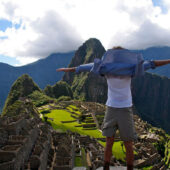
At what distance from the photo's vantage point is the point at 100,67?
4566 millimetres

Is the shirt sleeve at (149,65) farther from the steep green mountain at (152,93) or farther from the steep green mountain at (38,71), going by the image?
the steep green mountain at (38,71)

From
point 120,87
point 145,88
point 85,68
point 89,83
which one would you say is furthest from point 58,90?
point 120,87

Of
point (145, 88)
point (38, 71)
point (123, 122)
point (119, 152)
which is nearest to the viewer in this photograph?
point (123, 122)

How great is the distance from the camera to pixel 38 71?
187750 millimetres

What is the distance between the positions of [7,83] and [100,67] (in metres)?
178

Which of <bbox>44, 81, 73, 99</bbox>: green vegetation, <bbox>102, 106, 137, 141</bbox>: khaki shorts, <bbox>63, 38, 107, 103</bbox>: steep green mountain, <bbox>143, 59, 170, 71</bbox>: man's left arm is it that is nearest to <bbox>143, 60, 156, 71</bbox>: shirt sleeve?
<bbox>143, 59, 170, 71</bbox>: man's left arm

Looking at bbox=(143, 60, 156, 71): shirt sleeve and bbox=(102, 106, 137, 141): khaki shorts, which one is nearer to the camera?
bbox=(143, 60, 156, 71): shirt sleeve

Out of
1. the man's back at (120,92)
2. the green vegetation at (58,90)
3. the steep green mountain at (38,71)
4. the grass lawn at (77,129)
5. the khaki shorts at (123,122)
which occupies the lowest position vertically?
the grass lawn at (77,129)

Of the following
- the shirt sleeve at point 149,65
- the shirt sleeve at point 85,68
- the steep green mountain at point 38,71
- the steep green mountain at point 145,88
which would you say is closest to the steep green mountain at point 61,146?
the shirt sleeve at point 85,68

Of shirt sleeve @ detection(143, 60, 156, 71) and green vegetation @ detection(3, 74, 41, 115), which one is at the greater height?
green vegetation @ detection(3, 74, 41, 115)

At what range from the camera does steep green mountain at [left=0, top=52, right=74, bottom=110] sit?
572 feet

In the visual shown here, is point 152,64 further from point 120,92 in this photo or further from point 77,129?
point 77,129

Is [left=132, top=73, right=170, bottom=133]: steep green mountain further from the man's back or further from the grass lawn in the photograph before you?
the man's back

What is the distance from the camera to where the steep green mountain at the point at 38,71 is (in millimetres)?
174375
